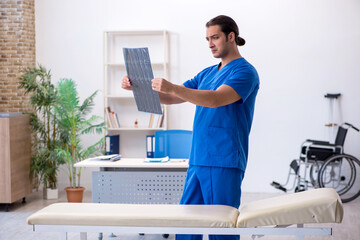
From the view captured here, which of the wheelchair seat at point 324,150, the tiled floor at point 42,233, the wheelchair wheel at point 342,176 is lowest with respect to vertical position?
the tiled floor at point 42,233

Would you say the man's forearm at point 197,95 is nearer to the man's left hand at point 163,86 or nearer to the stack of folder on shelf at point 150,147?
the man's left hand at point 163,86

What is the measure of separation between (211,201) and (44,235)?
2204 millimetres

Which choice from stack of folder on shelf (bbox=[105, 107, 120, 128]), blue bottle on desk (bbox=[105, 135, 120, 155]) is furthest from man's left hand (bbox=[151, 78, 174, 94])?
stack of folder on shelf (bbox=[105, 107, 120, 128])

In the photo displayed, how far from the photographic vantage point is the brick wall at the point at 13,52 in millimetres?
5605

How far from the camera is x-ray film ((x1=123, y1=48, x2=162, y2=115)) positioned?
2417 millimetres

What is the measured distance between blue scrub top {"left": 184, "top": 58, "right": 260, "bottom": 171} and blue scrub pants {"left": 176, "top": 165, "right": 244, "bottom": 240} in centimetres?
3

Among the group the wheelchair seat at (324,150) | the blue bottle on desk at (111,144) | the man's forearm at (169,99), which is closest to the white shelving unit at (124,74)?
the blue bottle on desk at (111,144)

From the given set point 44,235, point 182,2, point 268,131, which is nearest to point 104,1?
point 182,2

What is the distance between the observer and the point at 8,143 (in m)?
4.92

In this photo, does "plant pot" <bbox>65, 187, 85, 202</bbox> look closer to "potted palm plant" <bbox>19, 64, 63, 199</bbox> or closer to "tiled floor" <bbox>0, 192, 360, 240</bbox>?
"tiled floor" <bbox>0, 192, 360, 240</bbox>

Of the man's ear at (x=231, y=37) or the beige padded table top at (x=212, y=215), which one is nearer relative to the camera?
the beige padded table top at (x=212, y=215)

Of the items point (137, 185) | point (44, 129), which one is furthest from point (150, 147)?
point (137, 185)

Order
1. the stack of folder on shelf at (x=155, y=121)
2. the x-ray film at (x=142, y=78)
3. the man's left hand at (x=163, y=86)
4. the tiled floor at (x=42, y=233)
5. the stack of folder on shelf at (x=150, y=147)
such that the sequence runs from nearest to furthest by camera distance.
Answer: the man's left hand at (x=163, y=86) < the x-ray film at (x=142, y=78) < the tiled floor at (x=42, y=233) < the stack of folder on shelf at (x=150, y=147) < the stack of folder on shelf at (x=155, y=121)

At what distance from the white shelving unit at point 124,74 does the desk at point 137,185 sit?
2216 mm
